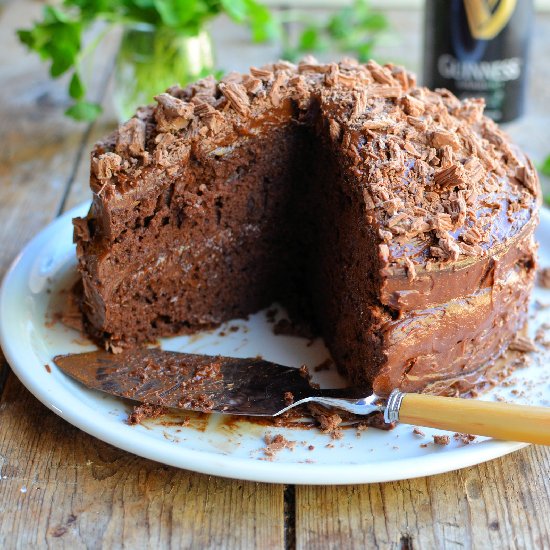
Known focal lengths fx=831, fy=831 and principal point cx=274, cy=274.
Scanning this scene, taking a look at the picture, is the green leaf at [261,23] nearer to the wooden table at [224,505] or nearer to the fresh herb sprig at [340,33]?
the fresh herb sprig at [340,33]

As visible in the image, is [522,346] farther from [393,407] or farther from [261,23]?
[261,23]

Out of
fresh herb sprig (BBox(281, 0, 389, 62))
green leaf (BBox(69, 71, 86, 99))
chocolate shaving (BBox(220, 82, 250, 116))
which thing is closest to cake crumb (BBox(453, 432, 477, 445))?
chocolate shaving (BBox(220, 82, 250, 116))

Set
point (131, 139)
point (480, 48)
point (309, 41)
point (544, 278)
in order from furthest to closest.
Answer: point (309, 41) → point (480, 48) → point (544, 278) → point (131, 139)

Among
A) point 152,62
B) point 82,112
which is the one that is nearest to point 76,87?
point 82,112

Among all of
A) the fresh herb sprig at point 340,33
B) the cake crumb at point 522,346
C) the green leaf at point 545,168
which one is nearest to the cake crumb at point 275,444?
the cake crumb at point 522,346

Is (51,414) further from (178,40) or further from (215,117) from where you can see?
(178,40)

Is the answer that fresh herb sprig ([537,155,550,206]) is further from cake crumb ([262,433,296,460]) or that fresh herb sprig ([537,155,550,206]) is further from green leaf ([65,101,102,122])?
green leaf ([65,101,102,122])

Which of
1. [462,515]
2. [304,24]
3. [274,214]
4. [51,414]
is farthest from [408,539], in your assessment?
[304,24]
